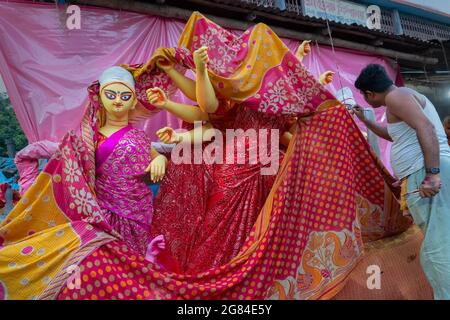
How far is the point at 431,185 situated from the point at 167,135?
1689mm

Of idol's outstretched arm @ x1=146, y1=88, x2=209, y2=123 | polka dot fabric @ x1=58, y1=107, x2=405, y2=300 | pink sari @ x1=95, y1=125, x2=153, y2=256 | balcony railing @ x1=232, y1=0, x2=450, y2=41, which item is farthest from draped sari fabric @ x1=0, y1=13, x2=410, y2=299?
balcony railing @ x1=232, y1=0, x2=450, y2=41

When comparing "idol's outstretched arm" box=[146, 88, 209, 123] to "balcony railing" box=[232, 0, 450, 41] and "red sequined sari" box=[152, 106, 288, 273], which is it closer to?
"red sequined sari" box=[152, 106, 288, 273]

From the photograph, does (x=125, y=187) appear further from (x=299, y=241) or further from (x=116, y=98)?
(x=299, y=241)

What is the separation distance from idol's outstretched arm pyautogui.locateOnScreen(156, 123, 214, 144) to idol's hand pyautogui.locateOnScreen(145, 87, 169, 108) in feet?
0.62

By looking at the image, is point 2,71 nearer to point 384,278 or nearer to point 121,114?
point 121,114

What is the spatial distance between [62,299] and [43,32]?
255 cm

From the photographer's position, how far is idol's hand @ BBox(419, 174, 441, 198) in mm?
2129

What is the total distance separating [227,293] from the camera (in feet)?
7.15

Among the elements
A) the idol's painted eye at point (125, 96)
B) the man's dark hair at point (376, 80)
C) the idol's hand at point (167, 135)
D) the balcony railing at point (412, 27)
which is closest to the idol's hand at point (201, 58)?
the idol's hand at point (167, 135)

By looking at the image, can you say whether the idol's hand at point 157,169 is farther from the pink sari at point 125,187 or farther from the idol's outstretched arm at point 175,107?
the idol's outstretched arm at point 175,107

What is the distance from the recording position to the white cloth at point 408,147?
2287mm

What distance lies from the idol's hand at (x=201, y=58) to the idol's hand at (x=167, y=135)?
0.47 meters

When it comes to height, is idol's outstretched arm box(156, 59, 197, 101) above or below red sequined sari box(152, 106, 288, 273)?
Result: above
